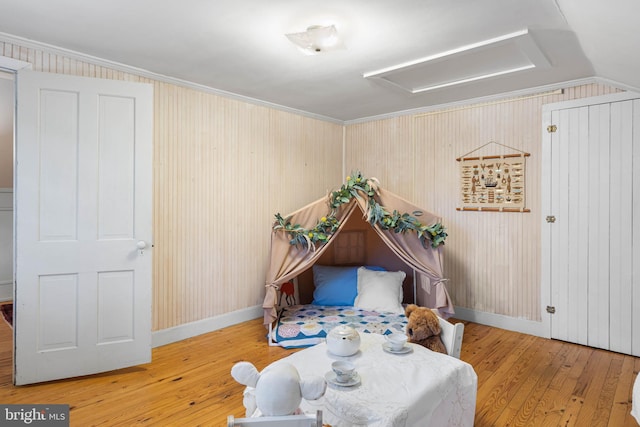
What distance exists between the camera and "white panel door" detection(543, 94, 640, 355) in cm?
308

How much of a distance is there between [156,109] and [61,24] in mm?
991

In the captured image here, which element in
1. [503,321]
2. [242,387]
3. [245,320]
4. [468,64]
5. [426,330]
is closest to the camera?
[426,330]

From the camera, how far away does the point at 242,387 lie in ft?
8.45

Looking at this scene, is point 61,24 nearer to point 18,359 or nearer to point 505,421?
point 18,359

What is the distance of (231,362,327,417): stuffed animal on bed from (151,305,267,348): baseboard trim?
2333 mm

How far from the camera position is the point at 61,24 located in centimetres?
233

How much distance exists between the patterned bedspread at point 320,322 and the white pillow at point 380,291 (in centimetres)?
7

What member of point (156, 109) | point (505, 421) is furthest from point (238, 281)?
point (505, 421)

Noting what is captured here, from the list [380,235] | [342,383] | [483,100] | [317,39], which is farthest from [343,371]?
[483,100]

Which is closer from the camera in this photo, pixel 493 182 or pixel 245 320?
pixel 493 182

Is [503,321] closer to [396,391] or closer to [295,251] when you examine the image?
[295,251]

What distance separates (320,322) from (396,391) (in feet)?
6.82

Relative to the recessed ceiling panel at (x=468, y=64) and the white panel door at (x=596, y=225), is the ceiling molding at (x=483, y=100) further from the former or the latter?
the recessed ceiling panel at (x=468, y=64)

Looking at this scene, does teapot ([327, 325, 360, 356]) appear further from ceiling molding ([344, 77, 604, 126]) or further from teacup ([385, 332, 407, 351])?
ceiling molding ([344, 77, 604, 126])
